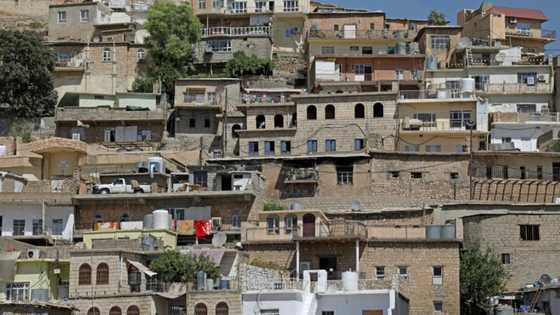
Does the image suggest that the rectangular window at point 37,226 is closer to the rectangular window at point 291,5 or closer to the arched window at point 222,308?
the arched window at point 222,308

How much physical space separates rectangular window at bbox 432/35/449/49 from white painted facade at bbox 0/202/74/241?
3096cm

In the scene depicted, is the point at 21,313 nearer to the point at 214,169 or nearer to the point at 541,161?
the point at 214,169

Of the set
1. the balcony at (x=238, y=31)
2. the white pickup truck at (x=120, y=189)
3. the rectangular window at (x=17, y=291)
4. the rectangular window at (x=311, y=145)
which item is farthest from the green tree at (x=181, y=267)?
the balcony at (x=238, y=31)

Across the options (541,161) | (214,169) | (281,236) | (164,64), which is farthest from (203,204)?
(164,64)

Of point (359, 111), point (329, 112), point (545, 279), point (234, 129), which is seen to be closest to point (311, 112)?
point (329, 112)

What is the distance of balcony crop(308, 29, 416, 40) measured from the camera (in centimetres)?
8025

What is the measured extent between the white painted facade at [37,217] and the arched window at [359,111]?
17234mm

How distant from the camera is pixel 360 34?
266 ft

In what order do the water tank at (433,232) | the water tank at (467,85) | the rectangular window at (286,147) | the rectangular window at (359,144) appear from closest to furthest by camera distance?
the water tank at (433,232), the rectangular window at (359,144), the rectangular window at (286,147), the water tank at (467,85)

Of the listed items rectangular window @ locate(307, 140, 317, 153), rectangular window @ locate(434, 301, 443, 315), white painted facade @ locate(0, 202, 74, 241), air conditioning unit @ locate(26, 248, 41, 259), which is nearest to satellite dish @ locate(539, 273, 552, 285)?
rectangular window @ locate(434, 301, 443, 315)

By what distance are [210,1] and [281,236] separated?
42404 millimetres

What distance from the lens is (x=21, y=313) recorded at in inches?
1868

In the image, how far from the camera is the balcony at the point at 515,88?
74.6 meters

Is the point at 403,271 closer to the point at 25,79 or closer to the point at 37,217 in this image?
the point at 37,217
